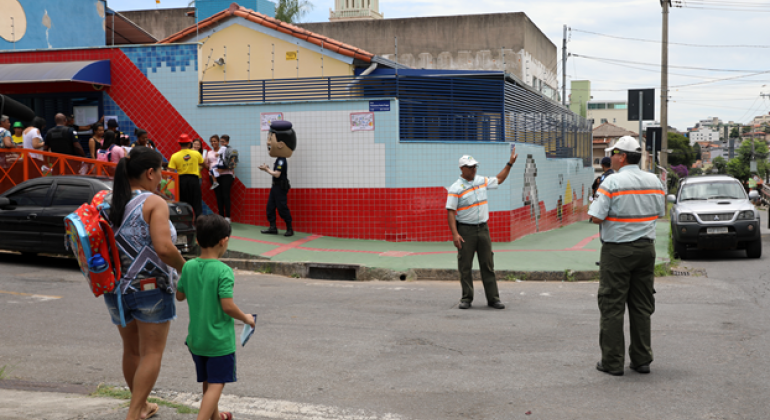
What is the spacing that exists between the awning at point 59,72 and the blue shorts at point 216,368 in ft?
41.5

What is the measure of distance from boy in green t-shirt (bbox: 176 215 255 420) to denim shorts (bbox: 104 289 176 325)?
0.29m

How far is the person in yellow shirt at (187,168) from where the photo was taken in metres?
14.0

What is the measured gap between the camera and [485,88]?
49.6 ft

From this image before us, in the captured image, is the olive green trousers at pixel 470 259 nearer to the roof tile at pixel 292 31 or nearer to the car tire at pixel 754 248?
the car tire at pixel 754 248

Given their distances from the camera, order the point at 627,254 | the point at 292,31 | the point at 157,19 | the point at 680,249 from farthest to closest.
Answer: the point at 157,19, the point at 292,31, the point at 680,249, the point at 627,254

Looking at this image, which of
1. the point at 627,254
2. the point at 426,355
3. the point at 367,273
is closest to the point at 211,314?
the point at 426,355

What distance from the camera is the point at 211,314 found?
13.4ft

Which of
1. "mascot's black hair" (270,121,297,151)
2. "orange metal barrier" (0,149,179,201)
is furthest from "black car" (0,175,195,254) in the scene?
"mascot's black hair" (270,121,297,151)

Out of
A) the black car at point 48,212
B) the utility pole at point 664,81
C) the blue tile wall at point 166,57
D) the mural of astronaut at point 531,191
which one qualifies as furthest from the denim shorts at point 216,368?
the utility pole at point 664,81

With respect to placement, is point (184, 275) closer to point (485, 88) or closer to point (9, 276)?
point (9, 276)

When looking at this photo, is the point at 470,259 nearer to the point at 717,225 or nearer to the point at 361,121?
the point at 361,121

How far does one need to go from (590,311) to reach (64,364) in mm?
5708

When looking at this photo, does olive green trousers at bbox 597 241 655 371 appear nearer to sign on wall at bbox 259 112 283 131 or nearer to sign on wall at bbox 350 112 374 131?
sign on wall at bbox 350 112 374 131

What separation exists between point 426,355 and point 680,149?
85.3 m
